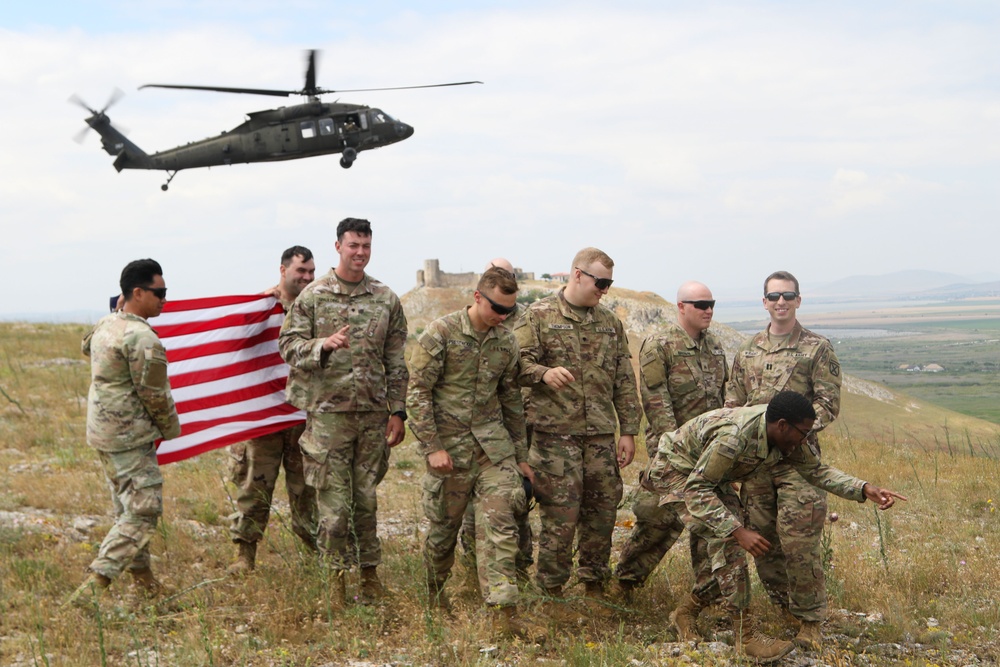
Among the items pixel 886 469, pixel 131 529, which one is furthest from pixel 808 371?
pixel 886 469

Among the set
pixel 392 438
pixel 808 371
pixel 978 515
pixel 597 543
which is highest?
pixel 808 371

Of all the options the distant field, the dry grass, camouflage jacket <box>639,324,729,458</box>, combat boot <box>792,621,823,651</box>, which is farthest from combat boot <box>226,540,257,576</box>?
the distant field

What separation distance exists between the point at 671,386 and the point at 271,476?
3.27 metres

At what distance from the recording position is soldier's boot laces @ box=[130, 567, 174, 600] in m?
5.59

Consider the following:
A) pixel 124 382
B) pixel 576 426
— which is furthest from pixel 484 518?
pixel 124 382

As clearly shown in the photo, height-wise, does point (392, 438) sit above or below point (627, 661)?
above

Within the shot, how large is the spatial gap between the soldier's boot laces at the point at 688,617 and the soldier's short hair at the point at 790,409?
1.42 metres

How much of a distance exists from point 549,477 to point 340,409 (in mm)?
1574

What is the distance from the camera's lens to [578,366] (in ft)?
19.7

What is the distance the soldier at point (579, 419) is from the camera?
5.84 metres

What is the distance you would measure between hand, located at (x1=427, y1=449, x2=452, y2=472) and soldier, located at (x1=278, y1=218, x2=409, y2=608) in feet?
1.36

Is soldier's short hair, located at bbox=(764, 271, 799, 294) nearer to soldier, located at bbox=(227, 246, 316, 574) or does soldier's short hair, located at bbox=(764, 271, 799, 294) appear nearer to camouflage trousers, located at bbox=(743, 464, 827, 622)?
camouflage trousers, located at bbox=(743, 464, 827, 622)

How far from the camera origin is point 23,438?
10164mm

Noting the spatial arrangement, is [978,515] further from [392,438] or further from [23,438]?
[23,438]
